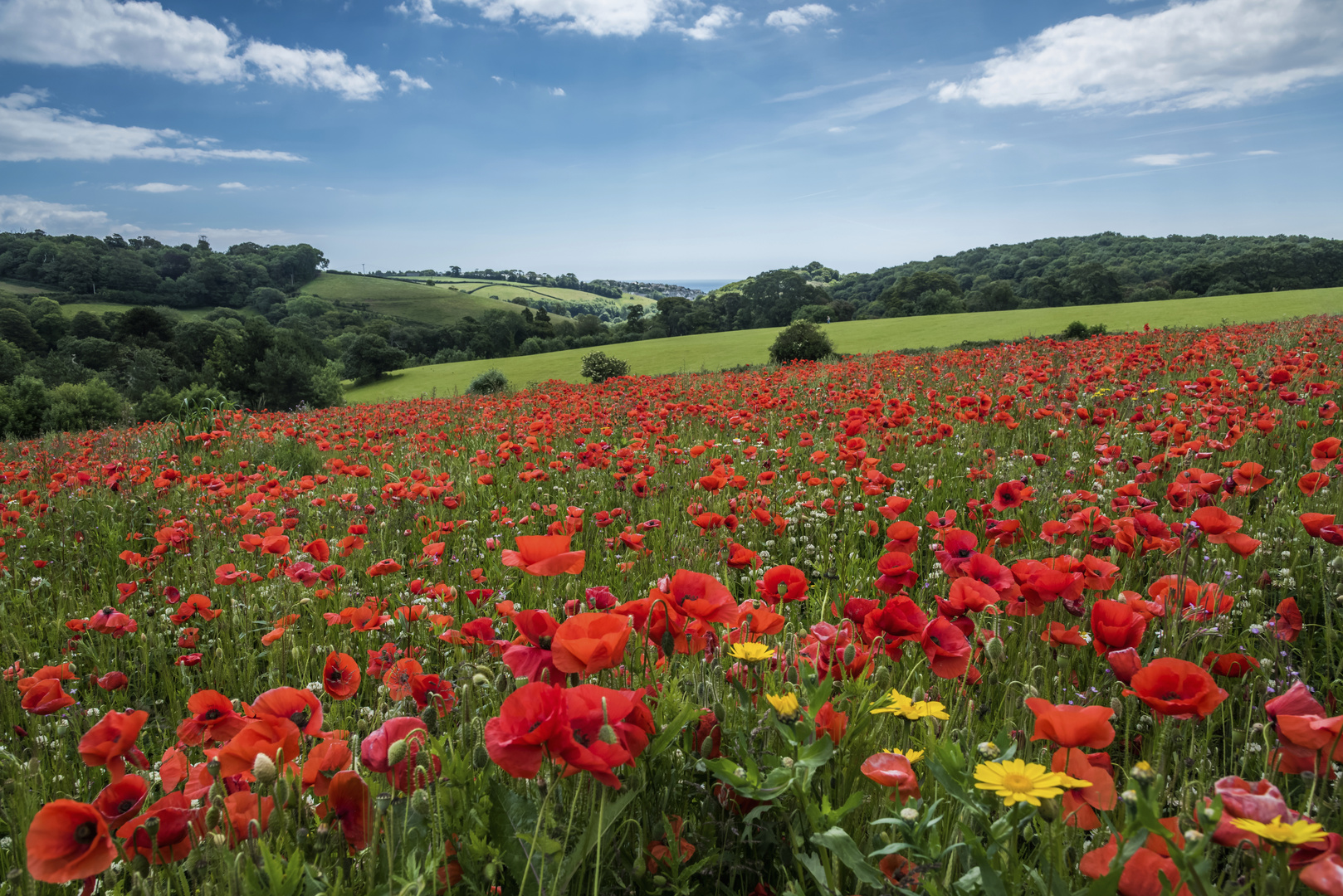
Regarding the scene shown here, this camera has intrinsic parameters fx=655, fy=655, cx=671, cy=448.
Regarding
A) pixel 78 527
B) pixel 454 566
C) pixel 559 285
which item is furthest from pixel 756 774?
pixel 559 285

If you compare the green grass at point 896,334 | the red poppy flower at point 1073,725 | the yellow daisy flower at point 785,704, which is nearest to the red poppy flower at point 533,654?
the yellow daisy flower at point 785,704

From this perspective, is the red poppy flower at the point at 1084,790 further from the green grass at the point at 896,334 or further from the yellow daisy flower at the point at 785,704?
the green grass at the point at 896,334

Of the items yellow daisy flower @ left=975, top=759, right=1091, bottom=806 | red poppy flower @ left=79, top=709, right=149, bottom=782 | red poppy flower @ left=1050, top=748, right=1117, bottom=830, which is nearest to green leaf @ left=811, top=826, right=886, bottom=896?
yellow daisy flower @ left=975, top=759, right=1091, bottom=806

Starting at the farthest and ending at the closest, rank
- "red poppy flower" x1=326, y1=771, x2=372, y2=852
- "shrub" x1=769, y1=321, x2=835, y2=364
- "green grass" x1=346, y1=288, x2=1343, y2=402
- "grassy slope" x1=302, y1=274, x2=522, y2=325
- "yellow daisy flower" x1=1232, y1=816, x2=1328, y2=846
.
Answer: "grassy slope" x1=302, y1=274, x2=522, y2=325 < "green grass" x1=346, y1=288, x2=1343, y2=402 < "shrub" x1=769, y1=321, x2=835, y2=364 < "red poppy flower" x1=326, y1=771, x2=372, y2=852 < "yellow daisy flower" x1=1232, y1=816, x2=1328, y2=846

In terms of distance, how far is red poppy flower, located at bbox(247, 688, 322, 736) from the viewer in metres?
1.36

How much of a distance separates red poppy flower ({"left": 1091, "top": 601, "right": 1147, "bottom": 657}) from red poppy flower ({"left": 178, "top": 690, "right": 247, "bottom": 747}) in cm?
196

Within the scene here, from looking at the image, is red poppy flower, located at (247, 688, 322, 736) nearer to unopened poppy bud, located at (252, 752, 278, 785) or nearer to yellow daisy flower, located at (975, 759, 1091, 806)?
unopened poppy bud, located at (252, 752, 278, 785)

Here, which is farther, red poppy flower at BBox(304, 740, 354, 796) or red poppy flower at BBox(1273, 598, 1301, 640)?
red poppy flower at BBox(1273, 598, 1301, 640)

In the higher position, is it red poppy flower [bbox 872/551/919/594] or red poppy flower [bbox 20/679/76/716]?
red poppy flower [bbox 872/551/919/594]

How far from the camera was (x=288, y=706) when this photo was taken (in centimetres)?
141

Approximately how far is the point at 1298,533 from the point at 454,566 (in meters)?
4.70

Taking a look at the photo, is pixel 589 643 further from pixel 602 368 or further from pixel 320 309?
pixel 320 309

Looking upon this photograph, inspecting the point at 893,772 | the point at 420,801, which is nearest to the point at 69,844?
the point at 420,801

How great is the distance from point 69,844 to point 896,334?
3818cm
